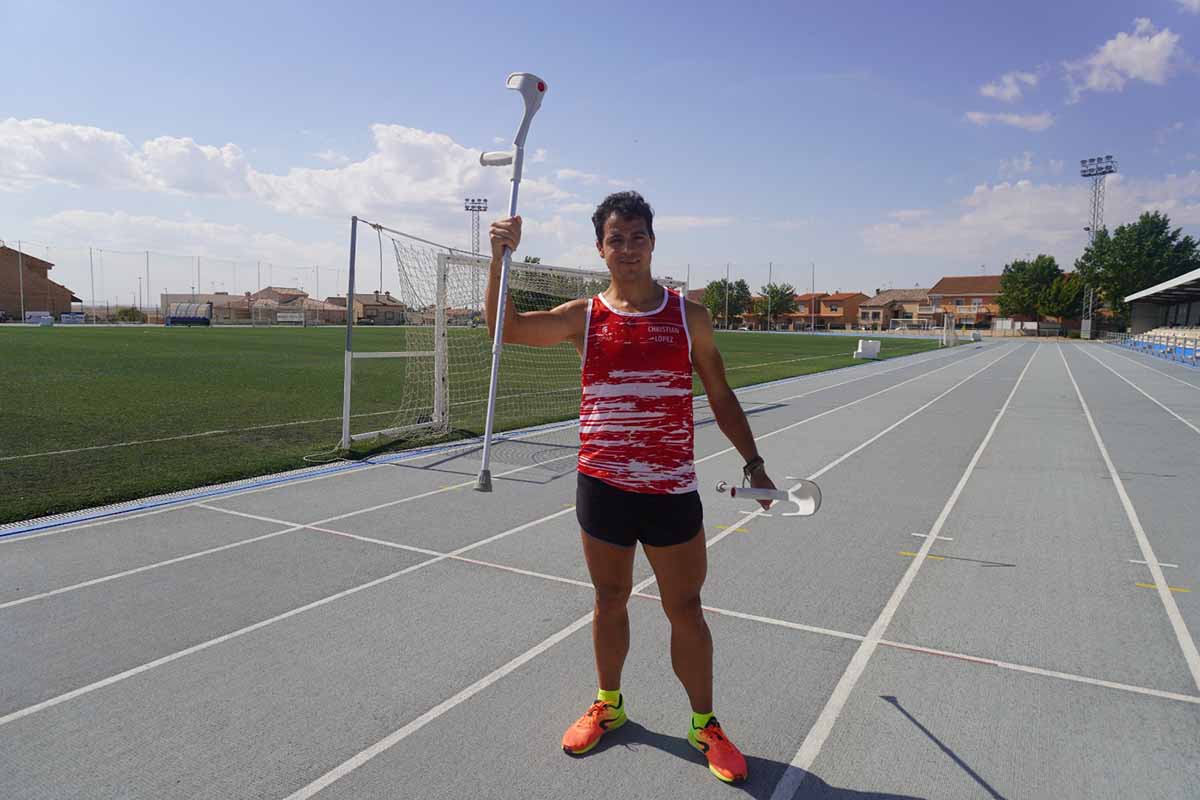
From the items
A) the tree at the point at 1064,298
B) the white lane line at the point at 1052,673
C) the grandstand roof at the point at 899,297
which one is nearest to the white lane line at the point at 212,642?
the white lane line at the point at 1052,673

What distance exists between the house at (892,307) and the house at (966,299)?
7.21ft

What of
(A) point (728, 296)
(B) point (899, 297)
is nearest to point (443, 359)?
(A) point (728, 296)

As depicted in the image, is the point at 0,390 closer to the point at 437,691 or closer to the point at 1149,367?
the point at 437,691

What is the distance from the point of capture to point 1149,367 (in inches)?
1134

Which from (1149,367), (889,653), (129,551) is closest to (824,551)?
(889,653)

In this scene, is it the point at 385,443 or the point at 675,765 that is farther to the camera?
the point at 385,443

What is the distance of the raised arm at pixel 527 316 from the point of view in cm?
264

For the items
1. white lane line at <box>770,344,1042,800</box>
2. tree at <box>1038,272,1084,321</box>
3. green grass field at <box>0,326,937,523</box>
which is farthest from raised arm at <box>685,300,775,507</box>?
tree at <box>1038,272,1084,321</box>

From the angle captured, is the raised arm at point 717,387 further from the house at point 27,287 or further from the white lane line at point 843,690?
the house at point 27,287

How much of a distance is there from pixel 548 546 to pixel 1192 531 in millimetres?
5157

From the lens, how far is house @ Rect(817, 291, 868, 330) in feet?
369

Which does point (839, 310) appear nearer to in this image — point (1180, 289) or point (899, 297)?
point (899, 297)

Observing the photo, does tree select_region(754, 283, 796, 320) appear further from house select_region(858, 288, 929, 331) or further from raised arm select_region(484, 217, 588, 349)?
raised arm select_region(484, 217, 588, 349)

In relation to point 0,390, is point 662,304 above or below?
above
